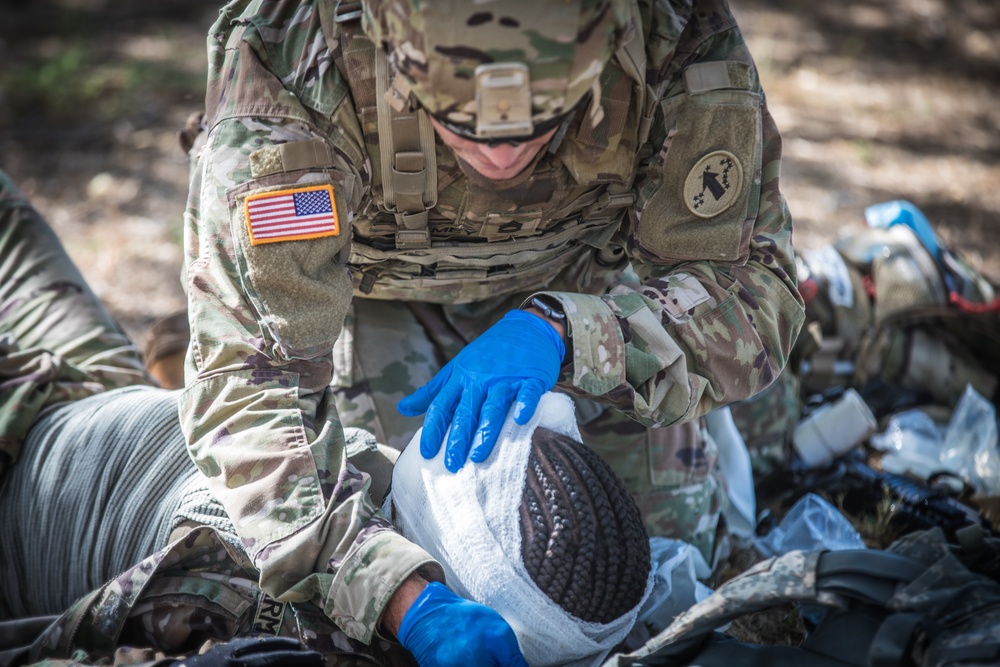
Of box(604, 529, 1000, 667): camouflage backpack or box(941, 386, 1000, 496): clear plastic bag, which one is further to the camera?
box(941, 386, 1000, 496): clear plastic bag

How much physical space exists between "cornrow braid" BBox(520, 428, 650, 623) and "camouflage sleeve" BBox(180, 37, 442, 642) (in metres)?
0.23

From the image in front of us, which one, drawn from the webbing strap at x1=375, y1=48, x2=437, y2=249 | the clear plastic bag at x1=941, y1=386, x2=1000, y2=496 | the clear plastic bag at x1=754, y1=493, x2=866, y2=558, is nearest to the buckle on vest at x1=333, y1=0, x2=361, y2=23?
the webbing strap at x1=375, y1=48, x2=437, y2=249

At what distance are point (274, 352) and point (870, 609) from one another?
1.25 metres

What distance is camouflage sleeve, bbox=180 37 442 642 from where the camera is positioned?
6.22ft

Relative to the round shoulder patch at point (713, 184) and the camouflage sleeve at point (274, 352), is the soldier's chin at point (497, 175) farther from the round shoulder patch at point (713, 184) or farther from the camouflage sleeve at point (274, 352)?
the round shoulder patch at point (713, 184)

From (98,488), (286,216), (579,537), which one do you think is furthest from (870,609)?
(98,488)

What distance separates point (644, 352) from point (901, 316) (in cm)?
163

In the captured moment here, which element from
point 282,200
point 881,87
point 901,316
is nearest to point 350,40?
point 282,200

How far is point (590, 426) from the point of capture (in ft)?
8.96

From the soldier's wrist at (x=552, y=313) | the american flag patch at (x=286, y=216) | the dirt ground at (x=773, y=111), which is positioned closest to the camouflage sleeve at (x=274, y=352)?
the american flag patch at (x=286, y=216)

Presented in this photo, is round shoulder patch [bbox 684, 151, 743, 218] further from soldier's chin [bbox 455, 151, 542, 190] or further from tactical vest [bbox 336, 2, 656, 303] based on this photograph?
soldier's chin [bbox 455, 151, 542, 190]

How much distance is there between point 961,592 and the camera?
1522mm

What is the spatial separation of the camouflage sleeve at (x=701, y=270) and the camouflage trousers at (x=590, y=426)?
0.46m

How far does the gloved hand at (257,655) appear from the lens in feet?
5.57
